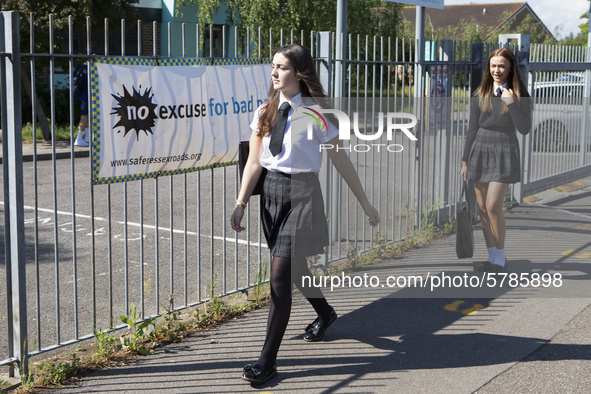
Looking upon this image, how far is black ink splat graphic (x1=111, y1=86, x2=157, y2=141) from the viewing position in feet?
14.5

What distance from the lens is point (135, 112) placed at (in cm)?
451

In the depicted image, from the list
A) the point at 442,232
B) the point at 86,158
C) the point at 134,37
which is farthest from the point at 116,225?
the point at 134,37

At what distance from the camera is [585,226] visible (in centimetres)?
866

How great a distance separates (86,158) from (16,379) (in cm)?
1154

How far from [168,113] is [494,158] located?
9.48 feet

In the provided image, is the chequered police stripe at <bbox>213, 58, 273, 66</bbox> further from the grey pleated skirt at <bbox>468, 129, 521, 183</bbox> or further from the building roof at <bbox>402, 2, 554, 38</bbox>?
the building roof at <bbox>402, 2, 554, 38</bbox>

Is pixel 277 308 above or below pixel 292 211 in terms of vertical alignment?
below

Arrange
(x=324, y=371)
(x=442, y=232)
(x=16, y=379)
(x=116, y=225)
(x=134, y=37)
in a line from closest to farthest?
(x=16, y=379) < (x=324, y=371) < (x=442, y=232) < (x=116, y=225) < (x=134, y=37)

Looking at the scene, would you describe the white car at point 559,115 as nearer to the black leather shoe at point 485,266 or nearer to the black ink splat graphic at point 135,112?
the black leather shoe at point 485,266

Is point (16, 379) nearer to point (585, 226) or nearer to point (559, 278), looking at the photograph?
point (559, 278)

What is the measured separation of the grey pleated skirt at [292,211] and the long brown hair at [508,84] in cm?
252

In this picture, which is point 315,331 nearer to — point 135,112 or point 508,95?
point 135,112

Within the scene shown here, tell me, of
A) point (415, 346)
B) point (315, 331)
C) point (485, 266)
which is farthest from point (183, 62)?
point (485, 266)

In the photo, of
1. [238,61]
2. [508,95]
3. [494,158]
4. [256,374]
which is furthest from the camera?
[494,158]
